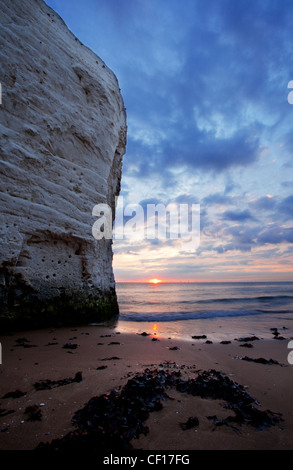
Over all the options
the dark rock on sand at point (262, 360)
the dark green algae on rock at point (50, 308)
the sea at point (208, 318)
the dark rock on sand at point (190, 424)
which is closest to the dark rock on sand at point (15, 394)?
the dark rock on sand at point (190, 424)

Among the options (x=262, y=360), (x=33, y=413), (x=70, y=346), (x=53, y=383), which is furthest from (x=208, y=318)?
(x=33, y=413)

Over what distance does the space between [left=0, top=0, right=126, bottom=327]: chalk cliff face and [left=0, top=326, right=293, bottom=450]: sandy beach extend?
1.82 meters

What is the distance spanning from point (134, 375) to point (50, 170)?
6.76 meters

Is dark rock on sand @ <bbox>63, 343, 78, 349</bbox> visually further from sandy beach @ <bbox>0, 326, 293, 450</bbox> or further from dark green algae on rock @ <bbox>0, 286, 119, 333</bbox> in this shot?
dark green algae on rock @ <bbox>0, 286, 119, 333</bbox>

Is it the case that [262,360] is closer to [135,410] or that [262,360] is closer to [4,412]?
[135,410]

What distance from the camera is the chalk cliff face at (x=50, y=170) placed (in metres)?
6.25

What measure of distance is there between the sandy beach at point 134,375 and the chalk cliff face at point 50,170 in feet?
5.97

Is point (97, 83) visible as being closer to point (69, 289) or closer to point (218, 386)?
point (69, 289)

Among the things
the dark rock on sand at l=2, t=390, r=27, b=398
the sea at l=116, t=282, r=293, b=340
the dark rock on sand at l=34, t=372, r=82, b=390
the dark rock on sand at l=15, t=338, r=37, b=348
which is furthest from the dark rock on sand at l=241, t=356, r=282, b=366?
the dark rock on sand at l=15, t=338, r=37, b=348

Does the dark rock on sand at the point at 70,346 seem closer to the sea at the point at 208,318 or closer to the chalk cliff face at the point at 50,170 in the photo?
the chalk cliff face at the point at 50,170

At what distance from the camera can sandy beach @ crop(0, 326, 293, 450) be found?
6.45 ft
